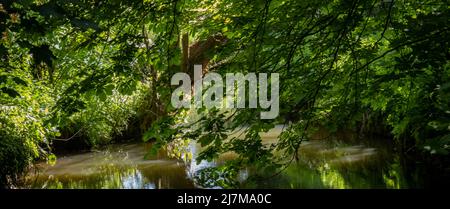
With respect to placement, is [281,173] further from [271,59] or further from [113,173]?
[271,59]

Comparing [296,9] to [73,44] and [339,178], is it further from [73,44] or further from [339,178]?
[339,178]

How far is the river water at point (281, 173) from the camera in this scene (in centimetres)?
636

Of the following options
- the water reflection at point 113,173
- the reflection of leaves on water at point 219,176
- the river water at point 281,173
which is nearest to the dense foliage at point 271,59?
the reflection of leaves on water at point 219,176

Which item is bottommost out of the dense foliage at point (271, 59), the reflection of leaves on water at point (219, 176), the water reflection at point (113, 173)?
the water reflection at point (113, 173)

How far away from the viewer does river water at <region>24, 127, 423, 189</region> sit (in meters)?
6.36

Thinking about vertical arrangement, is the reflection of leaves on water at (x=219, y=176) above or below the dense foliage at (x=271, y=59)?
below

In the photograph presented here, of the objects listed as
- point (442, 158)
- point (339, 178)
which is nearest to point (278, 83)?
point (339, 178)

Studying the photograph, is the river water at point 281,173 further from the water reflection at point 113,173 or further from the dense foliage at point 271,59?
the dense foliage at point 271,59

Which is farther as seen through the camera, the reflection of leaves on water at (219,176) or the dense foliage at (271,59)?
the reflection of leaves on water at (219,176)

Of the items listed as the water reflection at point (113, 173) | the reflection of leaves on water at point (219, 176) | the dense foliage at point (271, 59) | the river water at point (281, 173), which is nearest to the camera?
the dense foliage at point (271, 59)

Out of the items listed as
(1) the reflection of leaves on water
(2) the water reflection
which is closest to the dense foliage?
(1) the reflection of leaves on water

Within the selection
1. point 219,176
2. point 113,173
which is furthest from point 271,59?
point 113,173

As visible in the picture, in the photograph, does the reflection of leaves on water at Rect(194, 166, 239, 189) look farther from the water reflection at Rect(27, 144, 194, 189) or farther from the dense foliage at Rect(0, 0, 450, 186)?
the water reflection at Rect(27, 144, 194, 189)

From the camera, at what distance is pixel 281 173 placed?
694 centimetres
